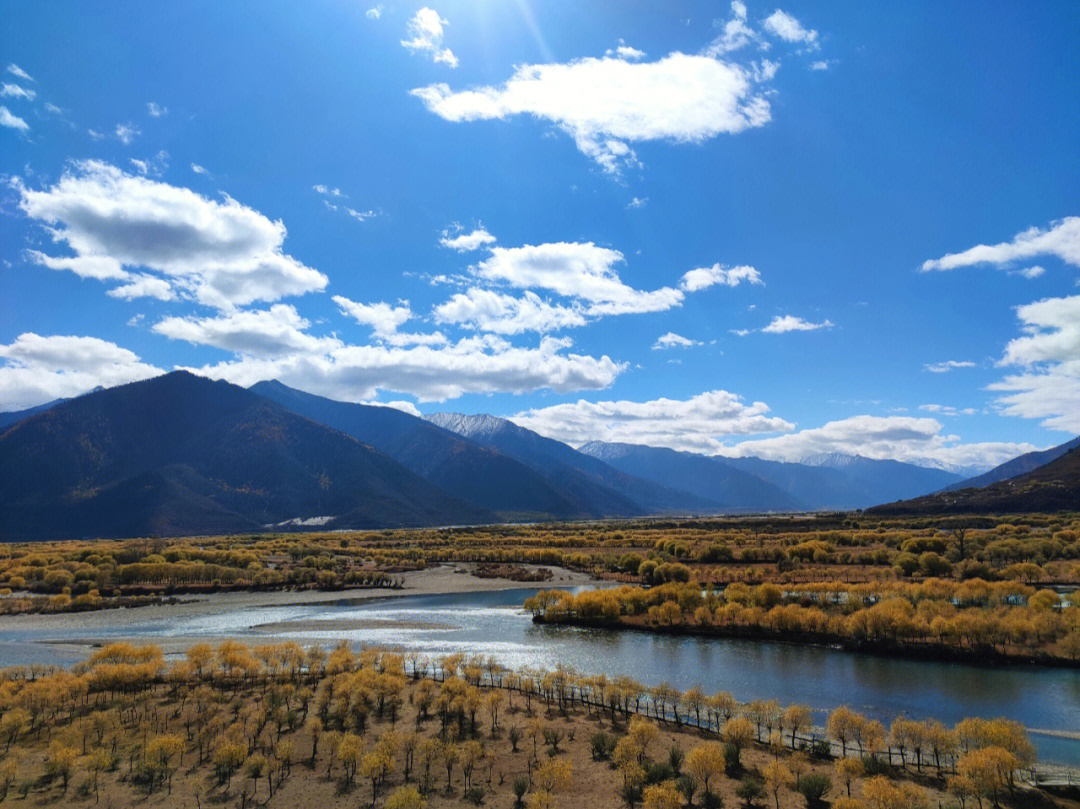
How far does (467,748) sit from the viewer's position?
37625 millimetres

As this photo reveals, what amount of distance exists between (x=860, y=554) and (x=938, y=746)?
104427mm

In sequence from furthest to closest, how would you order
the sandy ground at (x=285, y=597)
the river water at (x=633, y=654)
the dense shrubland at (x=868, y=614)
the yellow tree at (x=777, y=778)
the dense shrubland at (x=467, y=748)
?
the sandy ground at (x=285, y=597) < the dense shrubland at (x=868, y=614) < the river water at (x=633, y=654) < the dense shrubland at (x=467, y=748) < the yellow tree at (x=777, y=778)

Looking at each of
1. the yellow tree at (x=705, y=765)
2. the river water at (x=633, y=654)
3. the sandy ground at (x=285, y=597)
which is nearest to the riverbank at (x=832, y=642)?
the river water at (x=633, y=654)

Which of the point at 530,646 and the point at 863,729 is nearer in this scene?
the point at 863,729

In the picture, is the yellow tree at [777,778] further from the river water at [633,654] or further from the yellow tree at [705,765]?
A: the river water at [633,654]

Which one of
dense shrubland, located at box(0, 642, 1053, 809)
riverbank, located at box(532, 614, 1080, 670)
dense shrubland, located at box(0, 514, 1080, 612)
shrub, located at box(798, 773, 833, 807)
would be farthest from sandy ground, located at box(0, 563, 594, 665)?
shrub, located at box(798, 773, 833, 807)

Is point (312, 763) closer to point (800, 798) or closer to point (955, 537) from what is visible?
point (800, 798)

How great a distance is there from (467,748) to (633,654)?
104 feet

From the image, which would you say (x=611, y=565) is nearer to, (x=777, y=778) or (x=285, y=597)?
(x=285, y=597)

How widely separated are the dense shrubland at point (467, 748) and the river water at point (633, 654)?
26.8 ft

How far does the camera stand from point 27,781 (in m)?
34.8

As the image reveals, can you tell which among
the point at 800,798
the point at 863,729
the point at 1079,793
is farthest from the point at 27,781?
the point at 1079,793

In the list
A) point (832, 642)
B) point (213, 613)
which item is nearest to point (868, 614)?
point (832, 642)

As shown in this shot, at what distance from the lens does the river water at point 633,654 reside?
47.6m
